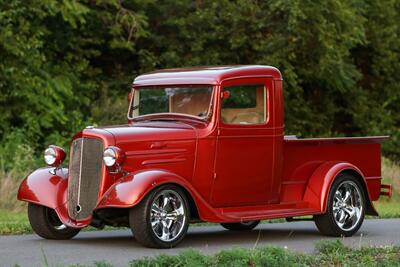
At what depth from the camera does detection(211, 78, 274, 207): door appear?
1268 cm

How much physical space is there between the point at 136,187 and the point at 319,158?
3.18 metres

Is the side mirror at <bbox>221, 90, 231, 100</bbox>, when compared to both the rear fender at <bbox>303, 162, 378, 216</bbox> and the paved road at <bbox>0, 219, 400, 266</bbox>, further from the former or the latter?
the paved road at <bbox>0, 219, 400, 266</bbox>

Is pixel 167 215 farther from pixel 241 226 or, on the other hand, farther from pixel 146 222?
pixel 241 226

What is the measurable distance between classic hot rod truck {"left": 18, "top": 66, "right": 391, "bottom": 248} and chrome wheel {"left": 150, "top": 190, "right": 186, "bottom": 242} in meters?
0.01

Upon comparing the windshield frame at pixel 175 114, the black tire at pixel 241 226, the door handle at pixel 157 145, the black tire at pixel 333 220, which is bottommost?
the black tire at pixel 241 226

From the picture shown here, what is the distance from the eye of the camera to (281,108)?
532 inches

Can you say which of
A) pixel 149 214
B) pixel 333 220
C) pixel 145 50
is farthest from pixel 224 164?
pixel 145 50

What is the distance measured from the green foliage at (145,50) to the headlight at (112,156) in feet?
38.6

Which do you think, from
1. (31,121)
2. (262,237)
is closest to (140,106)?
(262,237)

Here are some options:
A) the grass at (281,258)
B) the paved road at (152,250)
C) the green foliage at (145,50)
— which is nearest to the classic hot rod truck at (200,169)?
the paved road at (152,250)

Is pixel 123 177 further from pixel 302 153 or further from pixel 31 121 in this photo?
pixel 31 121

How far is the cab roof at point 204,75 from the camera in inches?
509

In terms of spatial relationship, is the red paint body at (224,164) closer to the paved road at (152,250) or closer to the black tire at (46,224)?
the black tire at (46,224)

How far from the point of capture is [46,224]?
12.6 m
